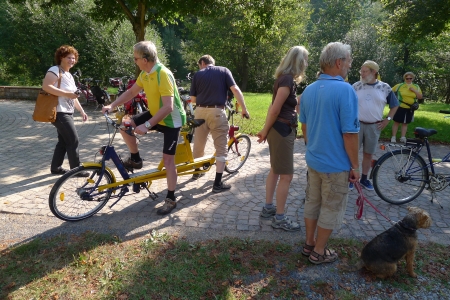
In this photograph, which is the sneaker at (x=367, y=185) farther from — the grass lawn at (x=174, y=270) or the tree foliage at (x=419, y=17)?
the tree foliage at (x=419, y=17)

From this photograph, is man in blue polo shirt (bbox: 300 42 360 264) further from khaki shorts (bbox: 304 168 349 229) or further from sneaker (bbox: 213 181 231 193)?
sneaker (bbox: 213 181 231 193)

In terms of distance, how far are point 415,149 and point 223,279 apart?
313 cm

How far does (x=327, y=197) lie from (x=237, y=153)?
2903mm

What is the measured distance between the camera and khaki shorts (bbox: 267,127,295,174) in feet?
11.5

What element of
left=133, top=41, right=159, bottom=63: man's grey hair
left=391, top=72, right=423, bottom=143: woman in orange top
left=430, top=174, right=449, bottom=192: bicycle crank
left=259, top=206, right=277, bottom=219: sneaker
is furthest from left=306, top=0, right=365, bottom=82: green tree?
left=133, top=41, right=159, bottom=63: man's grey hair

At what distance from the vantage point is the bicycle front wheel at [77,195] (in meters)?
3.65

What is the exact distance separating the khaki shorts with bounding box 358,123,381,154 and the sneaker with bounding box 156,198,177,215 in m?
2.81

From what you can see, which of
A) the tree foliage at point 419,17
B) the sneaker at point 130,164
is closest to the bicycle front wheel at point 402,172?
the sneaker at point 130,164

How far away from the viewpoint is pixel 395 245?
2836 millimetres

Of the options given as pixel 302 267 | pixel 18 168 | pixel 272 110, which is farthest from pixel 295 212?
pixel 18 168

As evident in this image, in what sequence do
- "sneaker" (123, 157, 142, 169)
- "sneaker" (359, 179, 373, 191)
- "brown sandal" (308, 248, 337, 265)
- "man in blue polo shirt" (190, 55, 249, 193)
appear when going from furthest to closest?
1. "sneaker" (359, 179, 373, 191)
2. "man in blue polo shirt" (190, 55, 249, 193)
3. "sneaker" (123, 157, 142, 169)
4. "brown sandal" (308, 248, 337, 265)

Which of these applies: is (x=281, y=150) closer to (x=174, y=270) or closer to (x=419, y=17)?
(x=174, y=270)

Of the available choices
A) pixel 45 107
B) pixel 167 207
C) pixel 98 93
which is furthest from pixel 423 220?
pixel 98 93

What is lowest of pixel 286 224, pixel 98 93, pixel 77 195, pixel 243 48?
pixel 286 224
